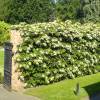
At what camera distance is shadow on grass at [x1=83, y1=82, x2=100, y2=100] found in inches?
503

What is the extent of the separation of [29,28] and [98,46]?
176 inches

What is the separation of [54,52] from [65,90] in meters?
2.20

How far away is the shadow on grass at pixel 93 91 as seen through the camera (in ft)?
41.9

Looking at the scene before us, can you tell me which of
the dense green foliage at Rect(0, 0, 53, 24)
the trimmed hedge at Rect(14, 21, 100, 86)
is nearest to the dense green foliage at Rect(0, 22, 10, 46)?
the dense green foliage at Rect(0, 0, 53, 24)

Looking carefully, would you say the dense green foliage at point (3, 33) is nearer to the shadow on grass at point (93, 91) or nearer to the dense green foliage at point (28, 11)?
the dense green foliage at point (28, 11)

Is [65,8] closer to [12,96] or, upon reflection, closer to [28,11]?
[28,11]

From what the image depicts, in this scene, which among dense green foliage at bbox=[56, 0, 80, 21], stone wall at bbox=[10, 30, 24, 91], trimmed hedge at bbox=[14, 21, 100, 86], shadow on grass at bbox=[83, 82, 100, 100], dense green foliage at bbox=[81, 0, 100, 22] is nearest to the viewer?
shadow on grass at bbox=[83, 82, 100, 100]

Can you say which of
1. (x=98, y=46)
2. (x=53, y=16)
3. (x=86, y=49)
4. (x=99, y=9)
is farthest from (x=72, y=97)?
(x=53, y=16)

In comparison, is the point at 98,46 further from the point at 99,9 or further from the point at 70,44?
the point at 99,9

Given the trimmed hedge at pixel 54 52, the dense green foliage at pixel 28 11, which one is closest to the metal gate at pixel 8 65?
the trimmed hedge at pixel 54 52

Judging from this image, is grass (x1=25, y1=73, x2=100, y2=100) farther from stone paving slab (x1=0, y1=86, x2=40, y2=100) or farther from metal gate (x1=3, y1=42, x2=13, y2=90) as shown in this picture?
metal gate (x1=3, y1=42, x2=13, y2=90)

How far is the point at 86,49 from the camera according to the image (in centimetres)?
1691

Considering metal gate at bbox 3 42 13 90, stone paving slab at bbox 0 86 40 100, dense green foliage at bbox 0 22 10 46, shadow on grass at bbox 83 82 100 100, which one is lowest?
dense green foliage at bbox 0 22 10 46

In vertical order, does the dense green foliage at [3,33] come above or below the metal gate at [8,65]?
below
